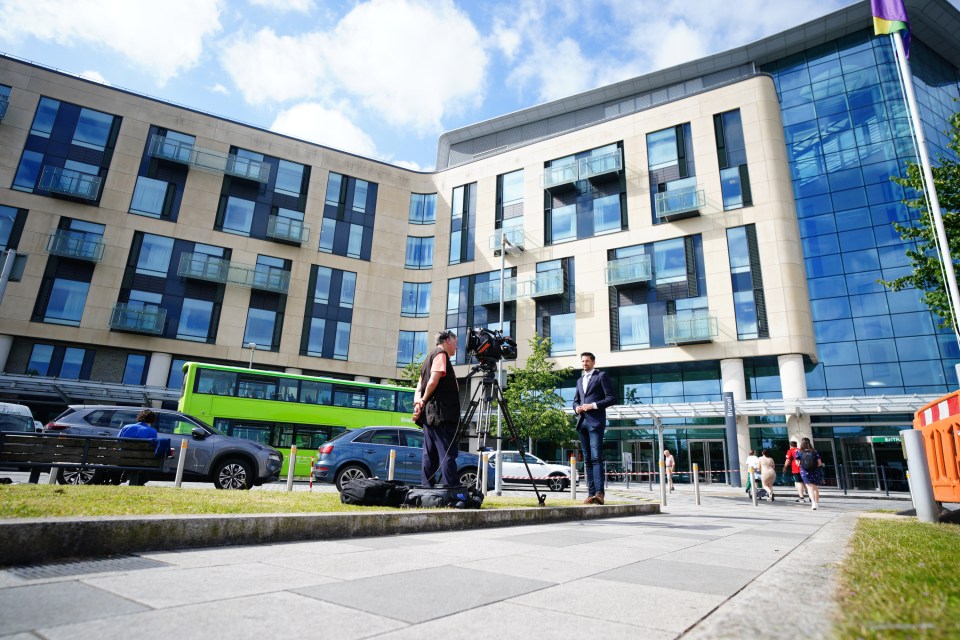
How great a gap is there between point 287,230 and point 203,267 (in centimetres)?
518

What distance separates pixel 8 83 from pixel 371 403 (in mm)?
27051

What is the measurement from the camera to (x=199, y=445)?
→ 11.2m

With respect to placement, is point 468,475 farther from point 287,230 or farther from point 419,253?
point 419,253

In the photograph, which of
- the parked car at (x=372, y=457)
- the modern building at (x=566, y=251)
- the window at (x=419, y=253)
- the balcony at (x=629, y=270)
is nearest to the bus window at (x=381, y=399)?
the parked car at (x=372, y=457)

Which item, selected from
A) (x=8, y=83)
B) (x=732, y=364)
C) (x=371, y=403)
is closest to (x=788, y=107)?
(x=732, y=364)

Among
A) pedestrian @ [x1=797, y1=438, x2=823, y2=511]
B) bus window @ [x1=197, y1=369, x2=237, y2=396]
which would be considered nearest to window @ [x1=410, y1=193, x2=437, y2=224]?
bus window @ [x1=197, y1=369, x2=237, y2=396]

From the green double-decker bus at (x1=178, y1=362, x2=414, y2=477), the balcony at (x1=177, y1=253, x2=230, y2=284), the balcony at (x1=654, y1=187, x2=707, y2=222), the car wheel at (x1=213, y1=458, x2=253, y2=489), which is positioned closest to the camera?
the car wheel at (x1=213, y1=458, x2=253, y2=489)

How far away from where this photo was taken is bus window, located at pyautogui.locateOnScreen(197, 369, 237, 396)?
55.0ft

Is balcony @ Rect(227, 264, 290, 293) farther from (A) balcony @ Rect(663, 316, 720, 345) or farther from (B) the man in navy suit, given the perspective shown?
(B) the man in navy suit

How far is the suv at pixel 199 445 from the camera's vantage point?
1112 centimetres

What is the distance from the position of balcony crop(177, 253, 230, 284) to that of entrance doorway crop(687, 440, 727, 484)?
26.6 meters

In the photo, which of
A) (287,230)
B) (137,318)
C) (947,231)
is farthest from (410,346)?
(947,231)

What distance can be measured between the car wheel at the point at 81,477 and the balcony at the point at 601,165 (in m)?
27.8

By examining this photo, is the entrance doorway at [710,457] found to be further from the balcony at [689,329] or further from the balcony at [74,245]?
the balcony at [74,245]
